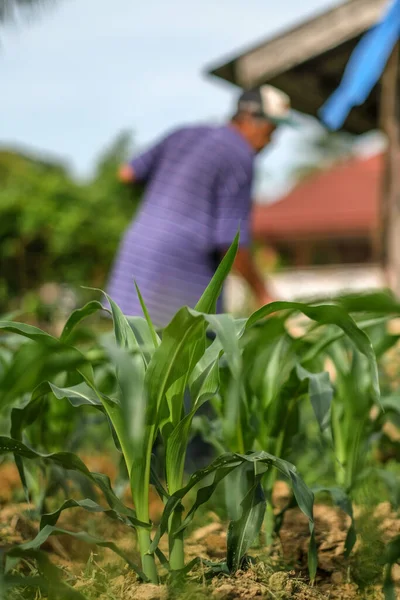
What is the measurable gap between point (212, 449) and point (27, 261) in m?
5.67

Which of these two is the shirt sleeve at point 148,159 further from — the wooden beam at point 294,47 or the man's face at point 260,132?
the wooden beam at point 294,47

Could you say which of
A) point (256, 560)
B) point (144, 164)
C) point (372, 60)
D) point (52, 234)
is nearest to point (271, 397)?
point (256, 560)

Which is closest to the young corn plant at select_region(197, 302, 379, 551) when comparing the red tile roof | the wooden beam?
the wooden beam

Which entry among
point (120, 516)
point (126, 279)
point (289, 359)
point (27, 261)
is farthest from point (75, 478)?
point (27, 261)

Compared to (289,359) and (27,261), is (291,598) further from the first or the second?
(27,261)

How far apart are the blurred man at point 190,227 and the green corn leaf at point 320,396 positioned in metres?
1.40

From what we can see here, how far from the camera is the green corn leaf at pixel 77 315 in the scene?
5.46ft

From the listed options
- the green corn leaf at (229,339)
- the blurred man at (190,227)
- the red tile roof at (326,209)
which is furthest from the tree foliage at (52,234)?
the red tile roof at (326,209)

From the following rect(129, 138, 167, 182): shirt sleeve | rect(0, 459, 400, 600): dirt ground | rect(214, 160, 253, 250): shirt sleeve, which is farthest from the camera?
rect(129, 138, 167, 182): shirt sleeve

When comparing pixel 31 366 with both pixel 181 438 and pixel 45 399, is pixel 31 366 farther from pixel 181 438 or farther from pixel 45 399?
pixel 45 399

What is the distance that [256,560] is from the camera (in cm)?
165

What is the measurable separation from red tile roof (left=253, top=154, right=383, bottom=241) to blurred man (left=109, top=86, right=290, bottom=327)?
67.4 ft

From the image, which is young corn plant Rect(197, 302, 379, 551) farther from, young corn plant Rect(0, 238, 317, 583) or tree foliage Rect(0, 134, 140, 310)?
tree foliage Rect(0, 134, 140, 310)

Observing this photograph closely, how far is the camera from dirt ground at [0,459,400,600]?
149 cm
